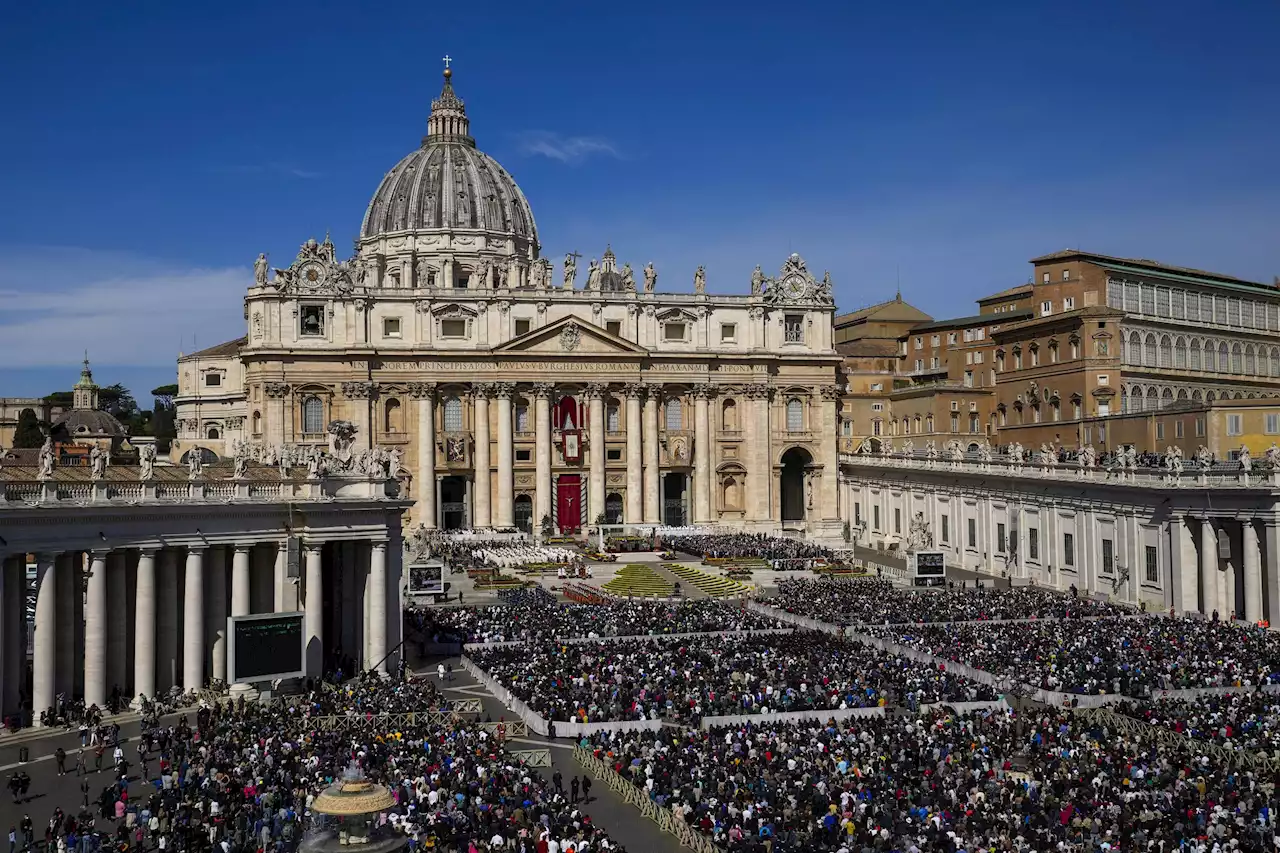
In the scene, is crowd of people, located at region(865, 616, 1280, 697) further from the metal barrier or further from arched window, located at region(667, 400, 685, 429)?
arched window, located at region(667, 400, 685, 429)

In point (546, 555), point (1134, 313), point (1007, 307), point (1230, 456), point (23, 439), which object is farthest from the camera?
point (23, 439)

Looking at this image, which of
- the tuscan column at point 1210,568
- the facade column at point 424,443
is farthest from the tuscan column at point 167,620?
the facade column at point 424,443

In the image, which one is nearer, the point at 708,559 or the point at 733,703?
the point at 733,703

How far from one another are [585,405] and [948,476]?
27.2 metres

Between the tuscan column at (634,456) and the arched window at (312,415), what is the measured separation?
21814mm

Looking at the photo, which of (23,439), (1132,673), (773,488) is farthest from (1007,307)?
(23,439)

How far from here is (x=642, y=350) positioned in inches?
3824

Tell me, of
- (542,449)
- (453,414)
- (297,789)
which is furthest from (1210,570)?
(453,414)

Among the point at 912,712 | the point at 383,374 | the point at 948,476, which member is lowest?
the point at 912,712

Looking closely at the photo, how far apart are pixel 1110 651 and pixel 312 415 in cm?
6329

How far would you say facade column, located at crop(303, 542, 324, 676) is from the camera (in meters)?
43.2

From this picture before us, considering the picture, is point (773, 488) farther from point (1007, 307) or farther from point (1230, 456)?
point (1230, 456)

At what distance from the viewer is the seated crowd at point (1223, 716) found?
106 ft

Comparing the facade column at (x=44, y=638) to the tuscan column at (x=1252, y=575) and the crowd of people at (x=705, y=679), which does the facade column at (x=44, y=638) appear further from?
the tuscan column at (x=1252, y=575)
